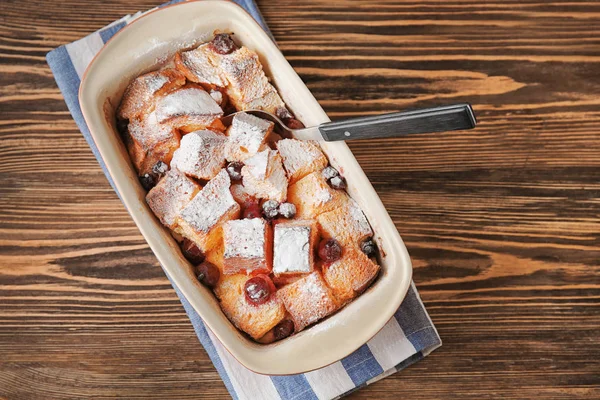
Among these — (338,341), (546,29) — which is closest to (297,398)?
(338,341)

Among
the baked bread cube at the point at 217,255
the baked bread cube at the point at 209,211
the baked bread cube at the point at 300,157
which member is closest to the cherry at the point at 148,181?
the baked bread cube at the point at 209,211

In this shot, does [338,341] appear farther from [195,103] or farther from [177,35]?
[177,35]

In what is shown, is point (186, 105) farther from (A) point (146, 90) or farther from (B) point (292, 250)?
(B) point (292, 250)

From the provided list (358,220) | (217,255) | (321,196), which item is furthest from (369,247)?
(217,255)

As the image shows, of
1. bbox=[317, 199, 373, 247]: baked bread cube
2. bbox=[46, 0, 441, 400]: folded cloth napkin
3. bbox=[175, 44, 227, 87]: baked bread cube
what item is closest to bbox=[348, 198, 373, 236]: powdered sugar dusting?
bbox=[317, 199, 373, 247]: baked bread cube

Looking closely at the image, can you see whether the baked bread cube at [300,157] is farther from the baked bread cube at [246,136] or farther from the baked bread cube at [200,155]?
the baked bread cube at [200,155]
